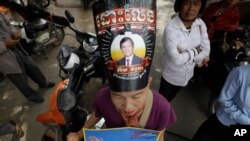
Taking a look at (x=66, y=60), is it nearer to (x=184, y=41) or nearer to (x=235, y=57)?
(x=184, y=41)

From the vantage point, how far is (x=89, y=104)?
4.22 meters

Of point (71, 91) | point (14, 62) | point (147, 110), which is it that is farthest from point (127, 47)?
point (14, 62)

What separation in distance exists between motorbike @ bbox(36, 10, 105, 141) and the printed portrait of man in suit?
1.60 metres

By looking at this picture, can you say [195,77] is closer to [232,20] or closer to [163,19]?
[232,20]

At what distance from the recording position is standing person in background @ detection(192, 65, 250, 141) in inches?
87.1

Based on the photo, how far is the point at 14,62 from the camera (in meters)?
3.53

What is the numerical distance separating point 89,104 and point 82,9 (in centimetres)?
363

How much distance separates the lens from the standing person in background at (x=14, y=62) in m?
3.38

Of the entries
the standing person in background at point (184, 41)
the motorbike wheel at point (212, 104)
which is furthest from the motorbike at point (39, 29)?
the motorbike wheel at point (212, 104)

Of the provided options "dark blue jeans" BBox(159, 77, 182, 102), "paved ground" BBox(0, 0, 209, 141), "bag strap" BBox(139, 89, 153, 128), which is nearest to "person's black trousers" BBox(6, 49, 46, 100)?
"paved ground" BBox(0, 0, 209, 141)

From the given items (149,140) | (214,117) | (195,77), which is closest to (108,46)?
(149,140)

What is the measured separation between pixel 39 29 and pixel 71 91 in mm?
2331

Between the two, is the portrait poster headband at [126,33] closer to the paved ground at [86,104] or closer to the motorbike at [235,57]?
the motorbike at [235,57]

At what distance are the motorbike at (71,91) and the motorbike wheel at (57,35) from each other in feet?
4.03
